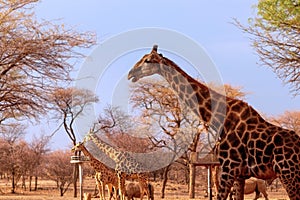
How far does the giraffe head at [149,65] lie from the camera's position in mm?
7898

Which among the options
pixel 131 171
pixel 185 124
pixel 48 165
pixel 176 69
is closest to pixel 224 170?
pixel 176 69

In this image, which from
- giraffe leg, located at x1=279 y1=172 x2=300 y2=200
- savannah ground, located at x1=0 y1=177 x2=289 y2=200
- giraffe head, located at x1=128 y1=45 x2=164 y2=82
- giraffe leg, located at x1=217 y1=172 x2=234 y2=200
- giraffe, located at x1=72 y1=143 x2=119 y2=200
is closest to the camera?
giraffe leg, located at x1=279 y1=172 x2=300 y2=200

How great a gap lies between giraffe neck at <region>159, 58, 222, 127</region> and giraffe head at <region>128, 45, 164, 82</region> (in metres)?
0.08

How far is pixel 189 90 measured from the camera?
7.95 meters

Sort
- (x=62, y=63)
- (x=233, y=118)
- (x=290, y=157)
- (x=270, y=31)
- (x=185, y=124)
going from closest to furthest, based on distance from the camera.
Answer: (x=290, y=157)
(x=233, y=118)
(x=62, y=63)
(x=270, y=31)
(x=185, y=124)

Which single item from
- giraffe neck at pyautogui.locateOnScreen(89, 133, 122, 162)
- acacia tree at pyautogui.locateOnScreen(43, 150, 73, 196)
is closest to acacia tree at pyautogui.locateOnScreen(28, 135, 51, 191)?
acacia tree at pyautogui.locateOnScreen(43, 150, 73, 196)

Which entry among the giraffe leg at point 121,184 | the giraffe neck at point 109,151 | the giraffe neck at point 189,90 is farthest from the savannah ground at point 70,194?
the giraffe neck at point 189,90

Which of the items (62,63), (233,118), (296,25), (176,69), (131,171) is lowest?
(131,171)

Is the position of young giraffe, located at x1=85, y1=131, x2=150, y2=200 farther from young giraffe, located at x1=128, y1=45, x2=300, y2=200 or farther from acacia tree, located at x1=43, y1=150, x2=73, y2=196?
acacia tree, located at x1=43, y1=150, x2=73, y2=196

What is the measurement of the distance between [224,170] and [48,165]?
31.6 m

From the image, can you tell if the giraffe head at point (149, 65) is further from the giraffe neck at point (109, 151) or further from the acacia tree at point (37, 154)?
the acacia tree at point (37, 154)

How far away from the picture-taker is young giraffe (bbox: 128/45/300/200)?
7.03m

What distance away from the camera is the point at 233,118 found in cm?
752

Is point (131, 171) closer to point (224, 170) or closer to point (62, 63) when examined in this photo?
point (62, 63)
